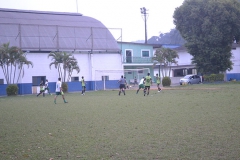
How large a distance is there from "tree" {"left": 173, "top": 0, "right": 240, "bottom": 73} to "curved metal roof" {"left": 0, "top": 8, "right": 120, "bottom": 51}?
10.4 meters

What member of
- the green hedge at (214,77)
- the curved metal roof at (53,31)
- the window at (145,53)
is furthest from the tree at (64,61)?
the green hedge at (214,77)

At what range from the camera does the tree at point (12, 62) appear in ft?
123

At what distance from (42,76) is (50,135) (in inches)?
1386

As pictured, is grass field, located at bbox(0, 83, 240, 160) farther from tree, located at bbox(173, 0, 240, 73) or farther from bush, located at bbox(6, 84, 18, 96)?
tree, located at bbox(173, 0, 240, 73)

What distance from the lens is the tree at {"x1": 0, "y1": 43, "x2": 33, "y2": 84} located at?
123 feet

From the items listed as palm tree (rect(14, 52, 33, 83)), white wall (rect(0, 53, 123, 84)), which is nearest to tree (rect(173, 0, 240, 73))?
white wall (rect(0, 53, 123, 84))

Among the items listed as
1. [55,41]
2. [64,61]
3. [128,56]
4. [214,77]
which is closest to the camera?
[64,61]

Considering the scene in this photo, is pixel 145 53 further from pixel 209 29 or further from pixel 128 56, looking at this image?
pixel 209 29

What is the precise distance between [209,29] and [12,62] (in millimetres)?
25585

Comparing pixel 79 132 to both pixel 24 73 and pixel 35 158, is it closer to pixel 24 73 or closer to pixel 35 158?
pixel 35 158

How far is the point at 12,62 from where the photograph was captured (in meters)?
37.8

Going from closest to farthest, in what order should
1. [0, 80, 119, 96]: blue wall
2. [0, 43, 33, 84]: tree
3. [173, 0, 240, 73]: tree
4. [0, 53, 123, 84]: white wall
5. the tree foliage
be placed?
[0, 43, 33, 84]: tree < [0, 80, 119, 96]: blue wall < [0, 53, 123, 84]: white wall < [173, 0, 240, 73]: tree < the tree foliage

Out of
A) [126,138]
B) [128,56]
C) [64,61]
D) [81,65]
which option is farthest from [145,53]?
[126,138]

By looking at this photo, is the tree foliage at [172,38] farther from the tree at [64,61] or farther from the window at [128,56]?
the tree at [64,61]
